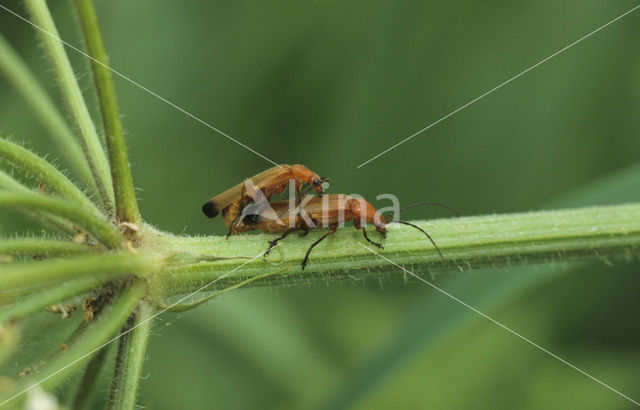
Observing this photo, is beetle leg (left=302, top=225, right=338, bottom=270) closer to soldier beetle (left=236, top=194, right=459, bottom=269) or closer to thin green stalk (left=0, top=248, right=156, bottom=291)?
soldier beetle (left=236, top=194, right=459, bottom=269)

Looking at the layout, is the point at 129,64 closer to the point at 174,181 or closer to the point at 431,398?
the point at 174,181

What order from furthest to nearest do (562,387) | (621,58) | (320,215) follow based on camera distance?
(621,58)
(562,387)
(320,215)

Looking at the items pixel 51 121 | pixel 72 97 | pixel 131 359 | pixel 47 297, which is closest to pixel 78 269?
pixel 47 297

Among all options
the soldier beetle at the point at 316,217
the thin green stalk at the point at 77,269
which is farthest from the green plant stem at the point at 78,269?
the soldier beetle at the point at 316,217

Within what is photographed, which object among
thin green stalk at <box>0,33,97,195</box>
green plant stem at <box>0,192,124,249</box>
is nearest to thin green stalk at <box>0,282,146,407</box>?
green plant stem at <box>0,192,124,249</box>

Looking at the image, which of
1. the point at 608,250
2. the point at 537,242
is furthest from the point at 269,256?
the point at 608,250

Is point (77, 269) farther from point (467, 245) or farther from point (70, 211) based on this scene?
point (467, 245)
